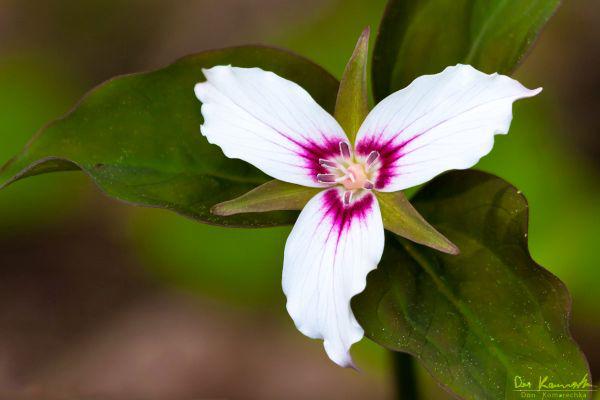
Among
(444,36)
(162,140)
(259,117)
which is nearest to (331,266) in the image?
(259,117)

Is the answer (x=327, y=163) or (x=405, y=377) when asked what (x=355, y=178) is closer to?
(x=327, y=163)

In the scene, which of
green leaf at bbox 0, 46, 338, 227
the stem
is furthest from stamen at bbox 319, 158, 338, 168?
the stem

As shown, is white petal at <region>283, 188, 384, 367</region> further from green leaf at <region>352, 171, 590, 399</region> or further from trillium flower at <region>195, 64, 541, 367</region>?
green leaf at <region>352, 171, 590, 399</region>

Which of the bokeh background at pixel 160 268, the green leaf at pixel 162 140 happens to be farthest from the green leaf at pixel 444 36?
the bokeh background at pixel 160 268

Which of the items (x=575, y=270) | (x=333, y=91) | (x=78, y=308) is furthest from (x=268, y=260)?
(x=333, y=91)

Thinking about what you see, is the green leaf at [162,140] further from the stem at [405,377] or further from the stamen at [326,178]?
the stem at [405,377]

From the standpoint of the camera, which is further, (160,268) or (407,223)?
(160,268)
